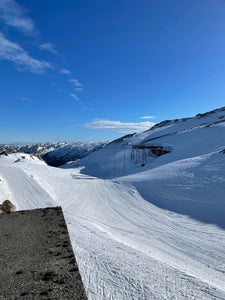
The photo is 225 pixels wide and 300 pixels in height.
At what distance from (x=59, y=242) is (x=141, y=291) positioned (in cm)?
465

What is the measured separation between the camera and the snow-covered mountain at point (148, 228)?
6.16m

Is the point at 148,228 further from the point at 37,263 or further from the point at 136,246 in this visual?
the point at 37,263

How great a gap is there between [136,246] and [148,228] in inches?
120

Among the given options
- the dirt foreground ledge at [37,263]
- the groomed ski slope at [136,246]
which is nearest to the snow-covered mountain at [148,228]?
the groomed ski slope at [136,246]

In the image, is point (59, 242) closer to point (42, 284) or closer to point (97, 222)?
point (42, 284)

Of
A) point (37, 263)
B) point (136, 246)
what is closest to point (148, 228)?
point (136, 246)

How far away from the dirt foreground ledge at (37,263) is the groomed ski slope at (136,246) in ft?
1.58

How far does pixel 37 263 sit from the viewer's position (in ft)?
23.2

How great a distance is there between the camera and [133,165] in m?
43.3

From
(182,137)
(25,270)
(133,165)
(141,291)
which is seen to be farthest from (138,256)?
(182,137)

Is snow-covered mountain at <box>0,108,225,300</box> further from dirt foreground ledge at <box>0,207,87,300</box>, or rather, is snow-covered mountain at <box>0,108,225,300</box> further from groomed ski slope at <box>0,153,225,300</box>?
dirt foreground ledge at <box>0,207,87,300</box>

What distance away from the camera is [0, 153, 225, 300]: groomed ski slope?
5969 mm

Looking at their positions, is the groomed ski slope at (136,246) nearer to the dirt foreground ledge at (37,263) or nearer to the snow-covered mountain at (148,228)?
the snow-covered mountain at (148,228)

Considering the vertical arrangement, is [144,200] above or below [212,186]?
below
